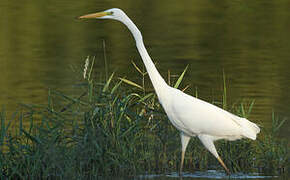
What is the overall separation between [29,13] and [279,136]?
512 inches

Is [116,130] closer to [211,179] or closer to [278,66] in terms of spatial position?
[211,179]

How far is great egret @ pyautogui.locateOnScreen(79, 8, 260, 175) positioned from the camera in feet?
23.1

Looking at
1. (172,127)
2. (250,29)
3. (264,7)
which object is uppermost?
(264,7)

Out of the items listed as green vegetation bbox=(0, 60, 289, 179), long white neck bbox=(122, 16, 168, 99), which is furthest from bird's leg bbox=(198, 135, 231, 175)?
long white neck bbox=(122, 16, 168, 99)

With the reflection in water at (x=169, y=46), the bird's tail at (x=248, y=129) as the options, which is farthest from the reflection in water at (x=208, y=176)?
the reflection in water at (x=169, y=46)

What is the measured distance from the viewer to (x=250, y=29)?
17.7m

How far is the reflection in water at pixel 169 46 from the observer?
1135cm

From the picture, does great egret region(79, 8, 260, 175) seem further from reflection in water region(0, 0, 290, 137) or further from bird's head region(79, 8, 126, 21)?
reflection in water region(0, 0, 290, 137)

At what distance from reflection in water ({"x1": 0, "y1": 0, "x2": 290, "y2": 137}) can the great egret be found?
1.74 metres

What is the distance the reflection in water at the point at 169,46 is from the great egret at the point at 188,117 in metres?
1.74

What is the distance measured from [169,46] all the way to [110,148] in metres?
8.48

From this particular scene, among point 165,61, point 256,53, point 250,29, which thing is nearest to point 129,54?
point 165,61

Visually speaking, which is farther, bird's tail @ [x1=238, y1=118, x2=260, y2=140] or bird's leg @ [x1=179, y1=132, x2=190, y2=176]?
bird's leg @ [x1=179, y1=132, x2=190, y2=176]

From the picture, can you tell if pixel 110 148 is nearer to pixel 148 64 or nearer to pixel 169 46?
pixel 148 64
